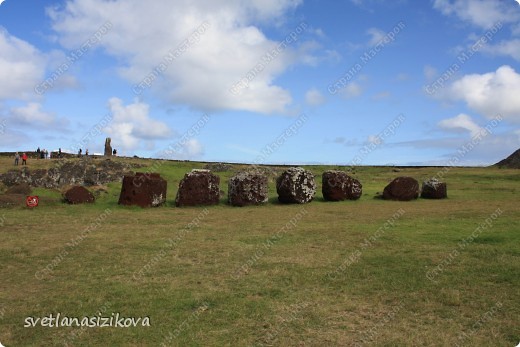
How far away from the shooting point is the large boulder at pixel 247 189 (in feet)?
82.6

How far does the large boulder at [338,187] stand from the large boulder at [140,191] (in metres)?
9.90

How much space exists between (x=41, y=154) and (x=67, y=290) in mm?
40469

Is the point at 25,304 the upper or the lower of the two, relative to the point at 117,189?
lower

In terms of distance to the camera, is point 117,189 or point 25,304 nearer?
point 25,304

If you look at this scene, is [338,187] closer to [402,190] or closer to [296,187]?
[296,187]

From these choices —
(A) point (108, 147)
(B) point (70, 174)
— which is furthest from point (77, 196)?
(A) point (108, 147)

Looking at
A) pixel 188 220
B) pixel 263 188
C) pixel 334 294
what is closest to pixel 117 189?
pixel 263 188

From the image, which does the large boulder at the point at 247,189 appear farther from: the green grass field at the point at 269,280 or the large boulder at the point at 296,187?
the green grass field at the point at 269,280

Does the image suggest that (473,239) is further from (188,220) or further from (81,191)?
(81,191)

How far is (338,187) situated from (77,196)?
1469cm

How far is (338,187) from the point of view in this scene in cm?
2734

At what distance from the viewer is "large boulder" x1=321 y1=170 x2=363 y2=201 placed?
27.3m

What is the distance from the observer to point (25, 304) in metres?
8.66

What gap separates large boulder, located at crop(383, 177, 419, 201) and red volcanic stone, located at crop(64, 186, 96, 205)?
17.2 m
